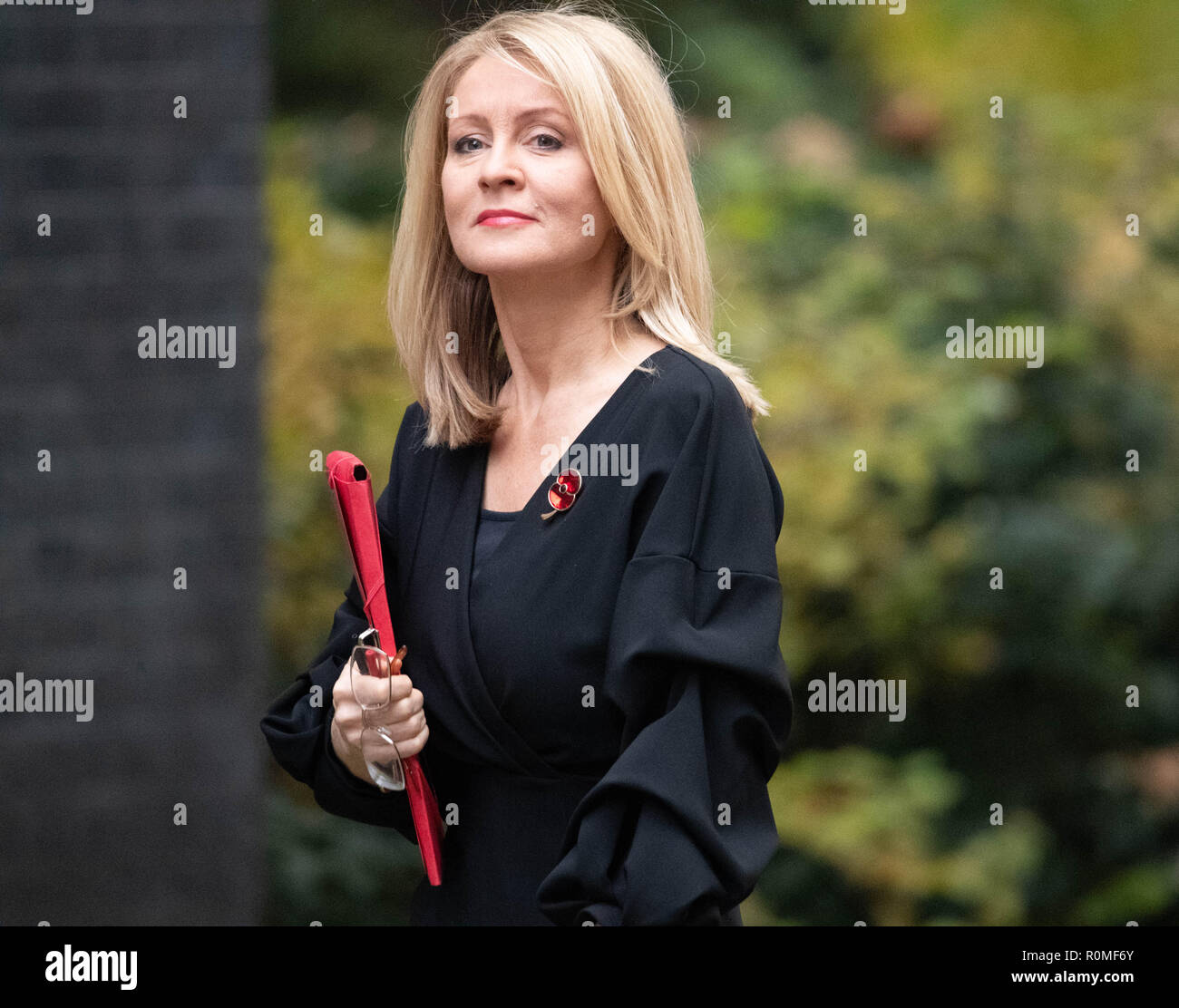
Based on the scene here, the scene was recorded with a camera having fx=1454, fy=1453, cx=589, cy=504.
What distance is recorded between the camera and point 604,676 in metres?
1.99

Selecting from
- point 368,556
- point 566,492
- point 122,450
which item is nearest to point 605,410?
point 566,492

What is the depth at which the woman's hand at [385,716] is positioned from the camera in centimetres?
205

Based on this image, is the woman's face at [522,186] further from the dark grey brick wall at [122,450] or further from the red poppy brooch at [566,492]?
the dark grey brick wall at [122,450]

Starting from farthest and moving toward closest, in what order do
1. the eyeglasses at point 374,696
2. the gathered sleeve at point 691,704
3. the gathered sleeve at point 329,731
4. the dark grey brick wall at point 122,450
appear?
the dark grey brick wall at point 122,450
the gathered sleeve at point 329,731
the eyeglasses at point 374,696
the gathered sleeve at point 691,704

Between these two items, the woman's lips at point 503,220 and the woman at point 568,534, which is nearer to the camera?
the woman at point 568,534

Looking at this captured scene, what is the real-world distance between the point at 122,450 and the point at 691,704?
9.80ft

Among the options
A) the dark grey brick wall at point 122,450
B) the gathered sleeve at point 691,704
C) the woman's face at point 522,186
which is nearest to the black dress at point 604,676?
the gathered sleeve at point 691,704

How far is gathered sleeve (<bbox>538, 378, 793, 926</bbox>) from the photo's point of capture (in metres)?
1.83

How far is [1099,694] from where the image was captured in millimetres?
5109

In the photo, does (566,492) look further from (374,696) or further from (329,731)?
(329,731)

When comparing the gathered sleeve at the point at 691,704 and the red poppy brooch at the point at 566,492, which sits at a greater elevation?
the red poppy brooch at the point at 566,492

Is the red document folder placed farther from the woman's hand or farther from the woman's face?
the woman's face

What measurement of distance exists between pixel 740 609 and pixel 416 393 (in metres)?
0.72

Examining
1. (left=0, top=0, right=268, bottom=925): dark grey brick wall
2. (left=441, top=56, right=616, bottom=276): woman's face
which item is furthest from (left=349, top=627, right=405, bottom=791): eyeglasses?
(left=0, top=0, right=268, bottom=925): dark grey brick wall
